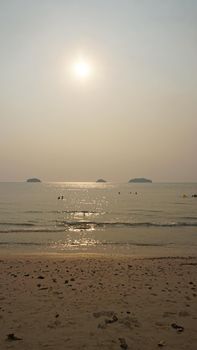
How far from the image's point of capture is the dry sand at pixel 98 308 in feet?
25.8

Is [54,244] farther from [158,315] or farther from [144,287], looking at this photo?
[158,315]

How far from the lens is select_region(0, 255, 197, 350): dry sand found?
309 inches

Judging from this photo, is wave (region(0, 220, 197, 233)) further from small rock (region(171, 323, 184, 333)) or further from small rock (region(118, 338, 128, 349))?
small rock (region(118, 338, 128, 349))

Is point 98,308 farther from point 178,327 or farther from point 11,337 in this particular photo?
point 11,337

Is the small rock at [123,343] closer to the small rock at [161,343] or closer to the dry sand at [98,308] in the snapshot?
the dry sand at [98,308]

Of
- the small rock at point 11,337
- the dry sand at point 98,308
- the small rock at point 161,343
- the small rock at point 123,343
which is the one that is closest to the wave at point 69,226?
the dry sand at point 98,308

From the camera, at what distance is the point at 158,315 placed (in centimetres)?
952

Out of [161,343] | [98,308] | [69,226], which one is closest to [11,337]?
[98,308]

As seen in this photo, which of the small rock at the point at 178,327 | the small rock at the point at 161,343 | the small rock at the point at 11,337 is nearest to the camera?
the small rock at the point at 161,343

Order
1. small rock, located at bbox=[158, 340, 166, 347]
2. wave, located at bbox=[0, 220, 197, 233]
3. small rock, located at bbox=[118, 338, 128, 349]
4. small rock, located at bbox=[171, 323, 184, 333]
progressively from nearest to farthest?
small rock, located at bbox=[118, 338, 128, 349] < small rock, located at bbox=[158, 340, 166, 347] < small rock, located at bbox=[171, 323, 184, 333] < wave, located at bbox=[0, 220, 197, 233]

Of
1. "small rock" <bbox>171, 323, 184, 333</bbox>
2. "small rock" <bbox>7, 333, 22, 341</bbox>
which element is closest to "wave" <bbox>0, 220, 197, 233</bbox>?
"small rock" <bbox>7, 333, 22, 341</bbox>

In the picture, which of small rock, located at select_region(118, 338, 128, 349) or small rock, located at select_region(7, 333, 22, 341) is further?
small rock, located at select_region(7, 333, 22, 341)

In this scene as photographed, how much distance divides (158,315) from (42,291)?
4.18 m

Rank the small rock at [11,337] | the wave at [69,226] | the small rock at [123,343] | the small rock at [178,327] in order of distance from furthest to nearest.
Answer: the wave at [69,226], the small rock at [178,327], the small rock at [11,337], the small rock at [123,343]
